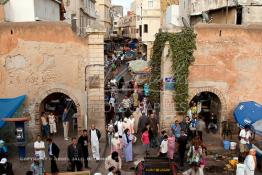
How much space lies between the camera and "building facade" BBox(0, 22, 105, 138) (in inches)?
620

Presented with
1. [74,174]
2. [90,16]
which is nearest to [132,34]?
[90,16]

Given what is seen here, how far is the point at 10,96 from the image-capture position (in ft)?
52.9

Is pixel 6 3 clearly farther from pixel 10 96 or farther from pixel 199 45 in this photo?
pixel 199 45

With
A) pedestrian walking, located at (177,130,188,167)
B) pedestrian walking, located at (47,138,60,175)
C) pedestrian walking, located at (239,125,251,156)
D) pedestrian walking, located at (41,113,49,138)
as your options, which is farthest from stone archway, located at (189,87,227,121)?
pedestrian walking, located at (47,138,60,175)

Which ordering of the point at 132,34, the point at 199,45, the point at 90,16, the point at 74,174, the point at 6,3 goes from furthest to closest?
1. the point at 132,34
2. the point at 90,16
3. the point at 6,3
4. the point at 199,45
5. the point at 74,174

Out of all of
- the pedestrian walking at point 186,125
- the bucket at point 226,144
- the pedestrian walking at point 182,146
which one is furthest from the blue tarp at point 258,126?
the pedestrian walking at point 182,146

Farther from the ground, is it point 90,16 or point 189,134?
point 90,16

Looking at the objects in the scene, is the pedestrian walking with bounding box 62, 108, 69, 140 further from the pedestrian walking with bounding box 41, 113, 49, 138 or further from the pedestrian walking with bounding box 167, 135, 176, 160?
the pedestrian walking with bounding box 167, 135, 176, 160

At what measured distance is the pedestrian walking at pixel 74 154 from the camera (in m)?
12.1

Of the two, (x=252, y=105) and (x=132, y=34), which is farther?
(x=132, y=34)

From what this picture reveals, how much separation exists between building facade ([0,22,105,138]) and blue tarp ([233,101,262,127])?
5956 millimetres

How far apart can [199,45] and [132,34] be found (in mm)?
61115

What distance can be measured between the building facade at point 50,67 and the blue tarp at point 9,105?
Result: 560mm

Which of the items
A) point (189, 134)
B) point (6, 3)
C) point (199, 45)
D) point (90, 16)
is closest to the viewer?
point (189, 134)
